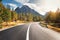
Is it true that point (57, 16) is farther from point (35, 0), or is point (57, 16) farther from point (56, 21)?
point (35, 0)

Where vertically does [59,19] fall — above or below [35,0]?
below

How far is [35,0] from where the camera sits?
21.2m

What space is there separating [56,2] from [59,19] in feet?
23.3

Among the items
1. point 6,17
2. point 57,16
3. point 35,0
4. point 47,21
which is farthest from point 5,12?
point 35,0

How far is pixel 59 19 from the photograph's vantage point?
2714 centimetres

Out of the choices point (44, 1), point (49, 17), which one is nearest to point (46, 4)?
point (44, 1)

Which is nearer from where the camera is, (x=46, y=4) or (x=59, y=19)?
(x=46, y=4)

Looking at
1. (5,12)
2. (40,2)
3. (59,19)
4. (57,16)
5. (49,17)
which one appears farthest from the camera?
(5,12)

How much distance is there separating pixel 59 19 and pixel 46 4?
7.47m

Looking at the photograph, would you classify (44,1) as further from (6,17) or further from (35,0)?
(6,17)

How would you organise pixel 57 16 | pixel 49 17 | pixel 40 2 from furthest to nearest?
pixel 49 17, pixel 57 16, pixel 40 2

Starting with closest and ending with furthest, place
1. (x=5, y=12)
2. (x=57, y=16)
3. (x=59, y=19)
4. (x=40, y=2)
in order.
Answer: (x=40, y=2) < (x=59, y=19) < (x=57, y=16) < (x=5, y=12)

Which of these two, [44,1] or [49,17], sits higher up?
[44,1]

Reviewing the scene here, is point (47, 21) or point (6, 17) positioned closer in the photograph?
point (47, 21)
